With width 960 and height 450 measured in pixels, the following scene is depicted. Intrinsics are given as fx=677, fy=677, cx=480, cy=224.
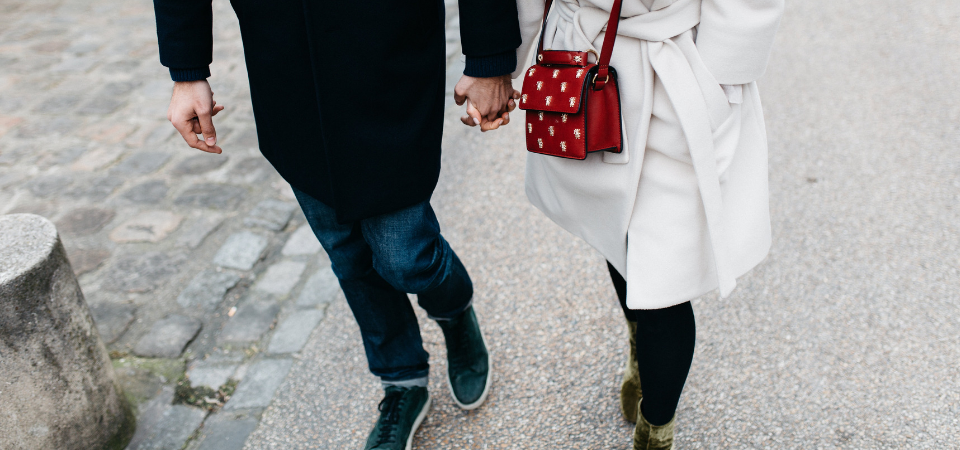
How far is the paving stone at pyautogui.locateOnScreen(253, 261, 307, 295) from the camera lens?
2825 millimetres

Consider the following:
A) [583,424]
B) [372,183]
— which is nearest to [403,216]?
[372,183]

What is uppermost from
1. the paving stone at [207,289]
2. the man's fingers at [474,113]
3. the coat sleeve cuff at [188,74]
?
the coat sleeve cuff at [188,74]

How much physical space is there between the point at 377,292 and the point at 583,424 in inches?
30.8

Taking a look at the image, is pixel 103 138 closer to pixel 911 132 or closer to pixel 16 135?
pixel 16 135

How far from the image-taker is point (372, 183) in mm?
1584

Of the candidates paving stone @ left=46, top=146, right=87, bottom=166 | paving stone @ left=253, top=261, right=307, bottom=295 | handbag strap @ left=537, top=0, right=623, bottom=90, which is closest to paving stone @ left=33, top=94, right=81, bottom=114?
paving stone @ left=46, top=146, right=87, bottom=166

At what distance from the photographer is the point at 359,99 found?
1.48 m

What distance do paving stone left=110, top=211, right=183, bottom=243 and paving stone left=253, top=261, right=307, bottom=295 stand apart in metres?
0.65

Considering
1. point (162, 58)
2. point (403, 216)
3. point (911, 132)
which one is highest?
point (162, 58)

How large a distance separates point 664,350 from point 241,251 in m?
2.08

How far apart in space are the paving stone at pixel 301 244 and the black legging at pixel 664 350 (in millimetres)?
1786

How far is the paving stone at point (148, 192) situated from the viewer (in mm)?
3434

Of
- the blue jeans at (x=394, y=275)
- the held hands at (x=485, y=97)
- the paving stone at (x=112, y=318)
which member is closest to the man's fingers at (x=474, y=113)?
the held hands at (x=485, y=97)

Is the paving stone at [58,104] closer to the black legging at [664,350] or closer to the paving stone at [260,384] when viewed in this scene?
the paving stone at [260,384]
